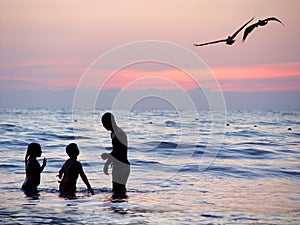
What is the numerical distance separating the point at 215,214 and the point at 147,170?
772 cm

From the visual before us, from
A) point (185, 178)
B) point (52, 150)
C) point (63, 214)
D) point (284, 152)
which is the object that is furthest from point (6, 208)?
point (284, 152)

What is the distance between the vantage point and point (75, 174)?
11.7 m

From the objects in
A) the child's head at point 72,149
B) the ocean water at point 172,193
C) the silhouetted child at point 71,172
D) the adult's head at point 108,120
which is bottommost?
the ocean water at point 172,193

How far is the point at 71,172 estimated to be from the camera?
1168cm

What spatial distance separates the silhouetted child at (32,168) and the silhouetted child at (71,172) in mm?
540

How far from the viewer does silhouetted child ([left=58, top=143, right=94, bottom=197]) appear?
1147cm

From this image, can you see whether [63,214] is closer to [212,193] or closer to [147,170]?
[212,193]

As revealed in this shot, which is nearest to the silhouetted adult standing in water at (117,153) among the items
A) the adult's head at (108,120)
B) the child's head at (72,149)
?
the adult's head at (108,120)

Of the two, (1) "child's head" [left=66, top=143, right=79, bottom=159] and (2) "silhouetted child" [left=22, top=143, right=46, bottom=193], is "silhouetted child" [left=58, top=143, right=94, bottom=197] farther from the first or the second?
(2) "silhouetted child" [left=22, top=143, right=46, bottom=193]

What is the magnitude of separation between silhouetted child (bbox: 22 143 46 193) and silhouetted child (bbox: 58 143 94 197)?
54 centimetres

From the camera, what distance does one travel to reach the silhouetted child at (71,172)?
11473 mm

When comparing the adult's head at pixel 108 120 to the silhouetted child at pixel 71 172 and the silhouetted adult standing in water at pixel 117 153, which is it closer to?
the silhouetted adult standing in water at pixel 117 153

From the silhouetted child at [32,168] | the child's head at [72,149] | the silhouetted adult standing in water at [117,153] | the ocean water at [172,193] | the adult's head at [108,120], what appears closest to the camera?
the ocean water at [172,193]

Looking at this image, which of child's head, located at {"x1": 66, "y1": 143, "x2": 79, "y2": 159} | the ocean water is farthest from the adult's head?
the ocean water
